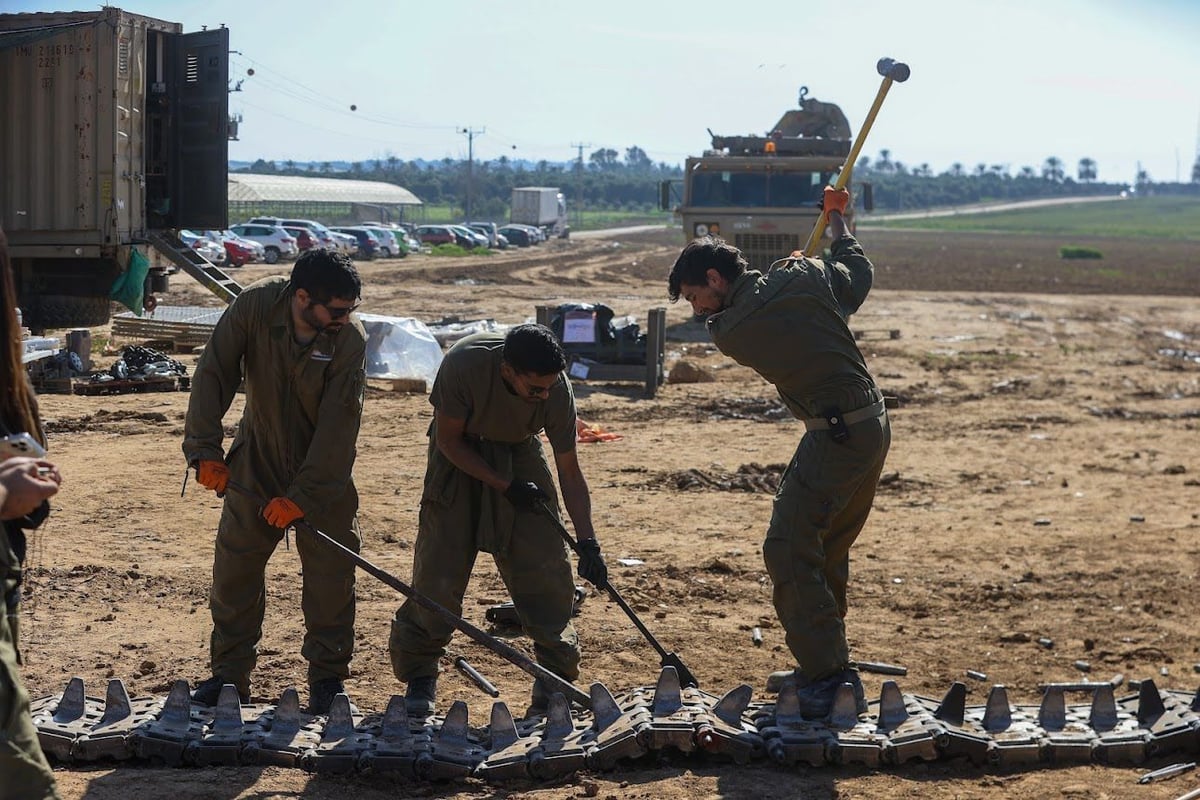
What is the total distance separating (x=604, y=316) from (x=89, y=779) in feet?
39.7

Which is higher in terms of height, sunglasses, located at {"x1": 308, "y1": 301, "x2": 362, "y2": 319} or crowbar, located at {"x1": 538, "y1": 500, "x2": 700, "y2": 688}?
sunglasses, located at {"x1": 308, "y1": 301, "x2": 362, "y2": 319}

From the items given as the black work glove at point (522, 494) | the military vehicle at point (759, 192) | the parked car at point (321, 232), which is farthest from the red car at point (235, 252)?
the black work glove at point (522, 494)

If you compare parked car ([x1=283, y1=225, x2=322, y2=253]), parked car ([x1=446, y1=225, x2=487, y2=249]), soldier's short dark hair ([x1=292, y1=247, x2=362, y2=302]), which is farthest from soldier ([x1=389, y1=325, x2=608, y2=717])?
parked car ([x1=446, y1=225, x2=487, y2=249])

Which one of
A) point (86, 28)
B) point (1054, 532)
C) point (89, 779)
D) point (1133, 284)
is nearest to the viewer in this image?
point (89, 779)

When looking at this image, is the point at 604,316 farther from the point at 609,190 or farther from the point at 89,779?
the point at 609,190

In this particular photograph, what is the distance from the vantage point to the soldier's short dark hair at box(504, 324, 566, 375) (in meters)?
5.56

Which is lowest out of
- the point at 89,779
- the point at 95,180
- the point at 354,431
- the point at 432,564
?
the point at 89,779

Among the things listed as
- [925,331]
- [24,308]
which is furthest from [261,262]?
[24,308]

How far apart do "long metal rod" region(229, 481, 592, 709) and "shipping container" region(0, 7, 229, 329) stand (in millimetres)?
9971

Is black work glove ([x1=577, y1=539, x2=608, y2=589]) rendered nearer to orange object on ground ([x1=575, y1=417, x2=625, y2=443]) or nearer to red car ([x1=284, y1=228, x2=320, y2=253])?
orange object on ground ([x1=575, y1=417, x2=625, y2=443])

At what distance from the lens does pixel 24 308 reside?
15.7 meters

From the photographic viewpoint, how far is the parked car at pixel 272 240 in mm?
42219

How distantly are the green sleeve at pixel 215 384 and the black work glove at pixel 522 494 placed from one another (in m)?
1.18

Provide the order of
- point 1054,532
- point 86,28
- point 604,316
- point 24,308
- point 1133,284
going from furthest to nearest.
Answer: point 1133,284
point 604,316
point 24,308
point 86,28
point 1054,532
